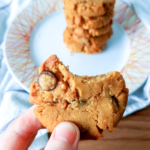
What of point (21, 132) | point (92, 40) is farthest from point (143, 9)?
point (21, 132)

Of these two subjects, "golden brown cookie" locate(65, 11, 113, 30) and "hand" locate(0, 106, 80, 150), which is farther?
"golden brown cookie" locate(65, 11, 113, 30)

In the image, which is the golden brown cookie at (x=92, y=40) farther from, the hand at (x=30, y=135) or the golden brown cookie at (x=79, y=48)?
the hand at (x=30, y=135)

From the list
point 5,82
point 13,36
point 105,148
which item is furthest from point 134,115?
point 13,36

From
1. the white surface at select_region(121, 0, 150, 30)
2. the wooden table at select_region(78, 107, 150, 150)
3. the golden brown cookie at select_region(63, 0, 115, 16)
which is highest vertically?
the golden brown cookie at select_region(63, 0, 115, 16)

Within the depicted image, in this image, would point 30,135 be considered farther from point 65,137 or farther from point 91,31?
point 91,31

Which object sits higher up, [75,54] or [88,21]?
[88,21]

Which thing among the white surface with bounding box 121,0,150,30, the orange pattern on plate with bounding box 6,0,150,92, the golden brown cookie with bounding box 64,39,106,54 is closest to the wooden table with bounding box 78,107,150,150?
the orange pattern on plate with bounding box 6,0,150,92

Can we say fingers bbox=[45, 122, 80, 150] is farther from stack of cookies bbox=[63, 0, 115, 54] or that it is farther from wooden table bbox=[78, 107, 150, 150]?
stack of cookies bbox=[63, 0, 115, 54]
